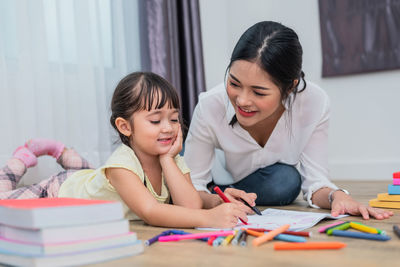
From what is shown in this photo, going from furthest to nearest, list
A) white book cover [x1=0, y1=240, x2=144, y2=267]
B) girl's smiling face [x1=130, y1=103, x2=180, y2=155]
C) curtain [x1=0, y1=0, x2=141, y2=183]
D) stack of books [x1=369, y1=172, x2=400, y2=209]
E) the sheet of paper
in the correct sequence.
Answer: curtain [x1=0, y1=0, x2=141, y2=183] < stack of books [x1=369, y1=172, x2=400, y2=209] < girl's smiling face [x1=130, y1=103, x2=180, y2=155] < the sheet of paper < white book cover [x1=0, y1=240, x2=144, y2=267]

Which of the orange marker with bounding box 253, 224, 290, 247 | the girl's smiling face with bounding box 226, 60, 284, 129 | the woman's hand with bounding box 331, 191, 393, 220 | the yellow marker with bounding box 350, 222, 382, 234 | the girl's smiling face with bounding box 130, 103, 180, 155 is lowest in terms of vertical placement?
the woman's hand with bounding box 331, 191, 393, 220

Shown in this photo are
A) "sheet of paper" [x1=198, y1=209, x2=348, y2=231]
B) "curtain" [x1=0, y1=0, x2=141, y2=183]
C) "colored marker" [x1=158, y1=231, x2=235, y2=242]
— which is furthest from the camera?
"curtain" [x1=0, y1=0, x2=141, y2=183]

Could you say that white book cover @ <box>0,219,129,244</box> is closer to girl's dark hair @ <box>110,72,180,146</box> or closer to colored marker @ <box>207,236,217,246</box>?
colored marker @ <box>207,236,217,246</box>

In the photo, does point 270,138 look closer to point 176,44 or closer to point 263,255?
point 263,255

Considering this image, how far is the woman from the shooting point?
1354 mm

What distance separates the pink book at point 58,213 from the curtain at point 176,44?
1.90 meters

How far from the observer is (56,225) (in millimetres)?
801

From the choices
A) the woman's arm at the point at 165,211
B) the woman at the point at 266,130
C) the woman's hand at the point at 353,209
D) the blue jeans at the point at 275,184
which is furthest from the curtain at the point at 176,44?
the woman's hand at the point at 353,209

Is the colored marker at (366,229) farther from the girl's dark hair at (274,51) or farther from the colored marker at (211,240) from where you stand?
the girl's dark hair at (274,51)

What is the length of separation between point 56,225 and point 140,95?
0.65 m

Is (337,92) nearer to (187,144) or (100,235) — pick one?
(187,144)

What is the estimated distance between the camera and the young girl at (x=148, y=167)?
3.97 feet

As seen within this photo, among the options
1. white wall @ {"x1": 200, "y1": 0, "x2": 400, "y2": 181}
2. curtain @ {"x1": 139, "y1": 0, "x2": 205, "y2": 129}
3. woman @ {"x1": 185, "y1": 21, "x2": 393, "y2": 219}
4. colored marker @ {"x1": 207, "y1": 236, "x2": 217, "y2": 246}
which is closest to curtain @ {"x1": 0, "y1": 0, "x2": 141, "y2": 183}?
curtain @ {"x1": 139, "y1": 0, "x2": 205, "y2": 129}

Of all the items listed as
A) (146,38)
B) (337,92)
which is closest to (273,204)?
(146,38)
